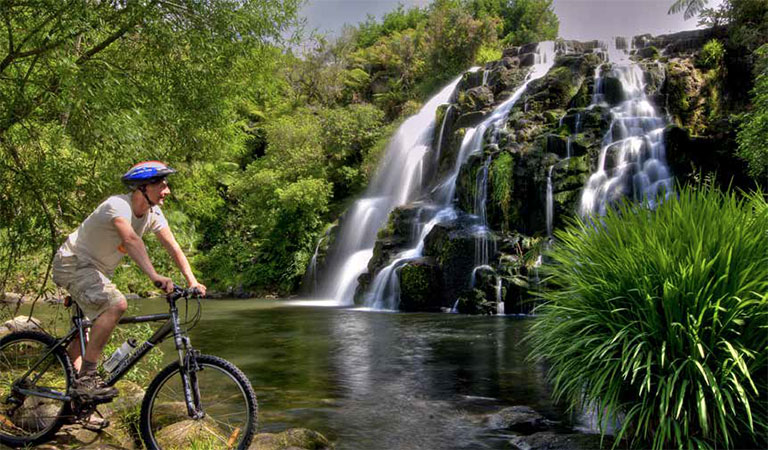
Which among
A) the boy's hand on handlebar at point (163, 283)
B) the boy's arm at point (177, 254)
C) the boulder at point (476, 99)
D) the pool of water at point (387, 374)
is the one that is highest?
the boulder at point (476, 99)

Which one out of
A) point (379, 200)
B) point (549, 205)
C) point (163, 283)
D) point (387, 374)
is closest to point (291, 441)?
point (163, 283)

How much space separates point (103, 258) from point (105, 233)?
0.67ft

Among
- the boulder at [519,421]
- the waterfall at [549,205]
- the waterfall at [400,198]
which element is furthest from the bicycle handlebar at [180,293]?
the waterfall at [549,205]

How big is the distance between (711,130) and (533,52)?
44.3 feet

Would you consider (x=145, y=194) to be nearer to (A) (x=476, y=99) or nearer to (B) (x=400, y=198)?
(B) (x=400, y=198)

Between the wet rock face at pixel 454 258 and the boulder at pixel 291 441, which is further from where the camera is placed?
the wet rock face at pixel 454 258

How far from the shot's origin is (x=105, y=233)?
4199 millimetres

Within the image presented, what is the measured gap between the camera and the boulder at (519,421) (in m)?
6.42

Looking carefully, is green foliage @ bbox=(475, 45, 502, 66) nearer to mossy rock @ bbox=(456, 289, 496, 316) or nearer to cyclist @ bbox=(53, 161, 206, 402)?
mossy rock @ bbox=(456, 289, 496, 316)

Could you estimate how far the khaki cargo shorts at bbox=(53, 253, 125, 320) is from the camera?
13.7 ft

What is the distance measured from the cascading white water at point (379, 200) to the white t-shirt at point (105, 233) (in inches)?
721

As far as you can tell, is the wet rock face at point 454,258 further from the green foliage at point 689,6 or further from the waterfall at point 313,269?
the green foliage at point 689,6

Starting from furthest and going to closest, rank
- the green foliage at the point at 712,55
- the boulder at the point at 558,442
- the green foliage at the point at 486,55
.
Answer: the green foliage at the point at 486,55, the green foliage at the point at 712,55, the boulder at the point at 558,442

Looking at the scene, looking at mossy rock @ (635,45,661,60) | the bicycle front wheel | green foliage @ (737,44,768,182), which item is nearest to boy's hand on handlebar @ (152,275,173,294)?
the bicycle front wheel
